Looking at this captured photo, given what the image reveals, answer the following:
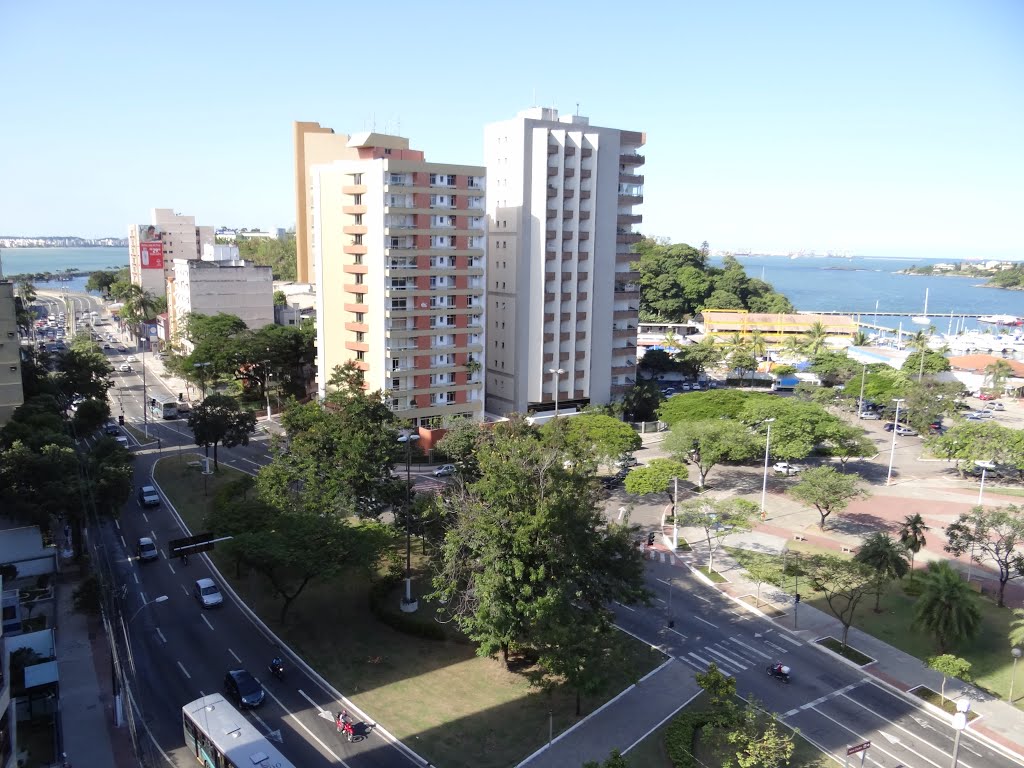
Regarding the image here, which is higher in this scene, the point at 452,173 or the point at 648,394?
the point at 452,173

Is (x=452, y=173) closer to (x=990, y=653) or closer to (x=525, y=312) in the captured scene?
(x=525, y=312)

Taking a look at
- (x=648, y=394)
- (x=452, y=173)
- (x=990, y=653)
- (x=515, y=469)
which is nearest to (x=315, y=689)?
(x=515, y=469)

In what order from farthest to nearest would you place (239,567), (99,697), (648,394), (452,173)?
(648,394), (452,173), (239,567), (99,697)

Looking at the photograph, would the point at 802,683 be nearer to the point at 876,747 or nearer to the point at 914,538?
the point at 876,747

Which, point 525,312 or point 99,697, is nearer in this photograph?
point 99,697

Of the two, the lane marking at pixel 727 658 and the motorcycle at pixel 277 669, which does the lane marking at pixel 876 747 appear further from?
the motorcycle at pixel 277 669

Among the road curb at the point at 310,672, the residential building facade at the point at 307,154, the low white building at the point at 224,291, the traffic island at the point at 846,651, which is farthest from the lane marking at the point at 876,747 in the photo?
the residential building facade at the point at 307,154
